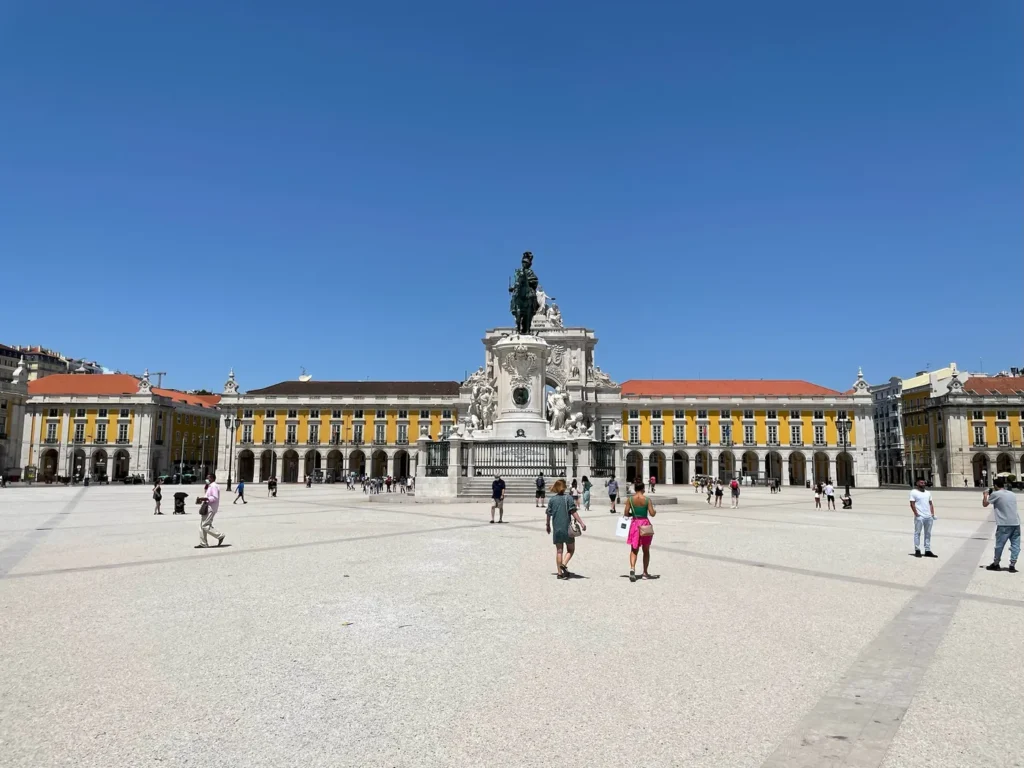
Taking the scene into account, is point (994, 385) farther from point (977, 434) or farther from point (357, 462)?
point (357, 462)

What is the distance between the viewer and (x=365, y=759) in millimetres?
3842

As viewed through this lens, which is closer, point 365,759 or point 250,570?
point 365,759

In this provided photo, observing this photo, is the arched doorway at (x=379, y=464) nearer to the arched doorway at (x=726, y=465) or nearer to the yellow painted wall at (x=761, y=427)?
the arched doorway at (x=726, y=465)

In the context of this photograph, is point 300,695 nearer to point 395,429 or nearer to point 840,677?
point 840,677

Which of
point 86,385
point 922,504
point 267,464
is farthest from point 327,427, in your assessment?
point 922,504

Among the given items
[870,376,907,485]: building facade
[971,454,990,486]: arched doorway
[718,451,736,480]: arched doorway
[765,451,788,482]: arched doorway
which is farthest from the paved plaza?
[870,376,907,485]: building facade

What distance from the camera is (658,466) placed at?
280 ft

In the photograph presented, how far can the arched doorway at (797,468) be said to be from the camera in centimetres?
8244

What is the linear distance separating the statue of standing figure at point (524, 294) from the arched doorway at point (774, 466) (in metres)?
55.3

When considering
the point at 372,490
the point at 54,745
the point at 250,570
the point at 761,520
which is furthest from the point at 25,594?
the point at 372,490

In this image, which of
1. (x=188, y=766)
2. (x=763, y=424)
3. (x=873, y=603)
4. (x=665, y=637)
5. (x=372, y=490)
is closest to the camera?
(x=188, y=766)

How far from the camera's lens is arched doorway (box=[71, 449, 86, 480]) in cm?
8109

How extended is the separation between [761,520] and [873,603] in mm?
14150

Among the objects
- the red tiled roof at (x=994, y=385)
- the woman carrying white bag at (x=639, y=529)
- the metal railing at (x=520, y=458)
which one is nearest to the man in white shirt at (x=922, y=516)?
the woman carrying white bag at (x=639, y=529)
